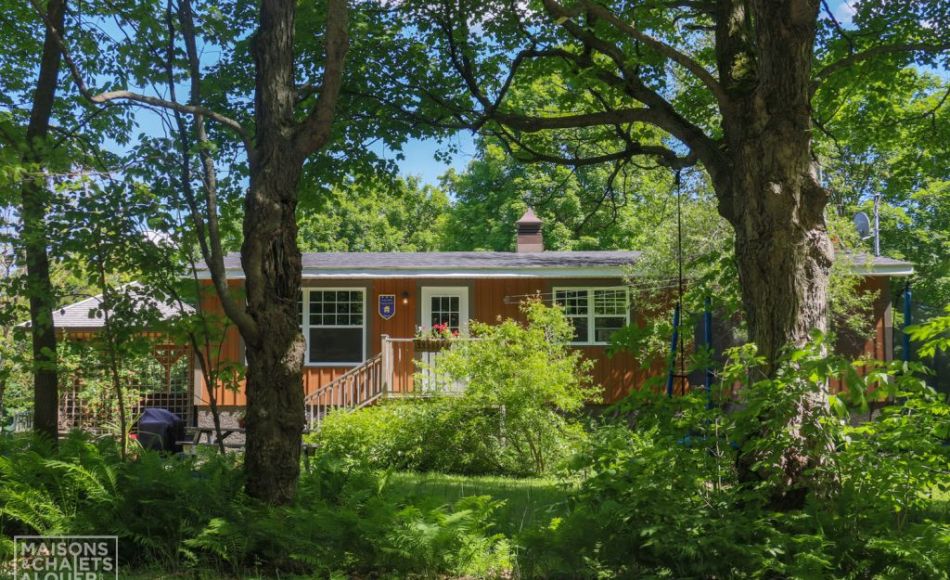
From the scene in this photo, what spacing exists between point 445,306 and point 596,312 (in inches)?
131

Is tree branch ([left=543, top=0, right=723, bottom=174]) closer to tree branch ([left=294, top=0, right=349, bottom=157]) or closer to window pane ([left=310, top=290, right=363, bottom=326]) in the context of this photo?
tree branch ([left=294, top=0, right=349, bottom=157])

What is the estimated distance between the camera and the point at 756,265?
567 cm

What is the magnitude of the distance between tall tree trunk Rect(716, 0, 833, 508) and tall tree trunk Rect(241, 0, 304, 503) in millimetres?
3060

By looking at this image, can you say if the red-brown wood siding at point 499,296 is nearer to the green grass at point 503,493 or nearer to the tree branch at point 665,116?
the green grass at point 503,493

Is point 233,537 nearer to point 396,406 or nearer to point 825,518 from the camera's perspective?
point 825,518

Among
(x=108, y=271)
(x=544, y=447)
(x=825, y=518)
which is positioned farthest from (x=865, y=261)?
(x=108, y=271)

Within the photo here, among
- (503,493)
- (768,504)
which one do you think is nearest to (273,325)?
(768,504)

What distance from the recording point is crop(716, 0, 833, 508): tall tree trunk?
552 cm

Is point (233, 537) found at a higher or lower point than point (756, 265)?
lower

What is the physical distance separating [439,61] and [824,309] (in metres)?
6.18

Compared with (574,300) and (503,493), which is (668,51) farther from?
(574,300)

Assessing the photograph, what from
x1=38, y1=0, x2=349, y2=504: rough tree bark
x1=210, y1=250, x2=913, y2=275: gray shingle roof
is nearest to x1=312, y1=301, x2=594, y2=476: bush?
x1=210, y1=250, x2=913, y2=275: gray shingle roof

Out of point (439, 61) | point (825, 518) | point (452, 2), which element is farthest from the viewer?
point (439, 61)

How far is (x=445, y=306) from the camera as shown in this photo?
18250mm
